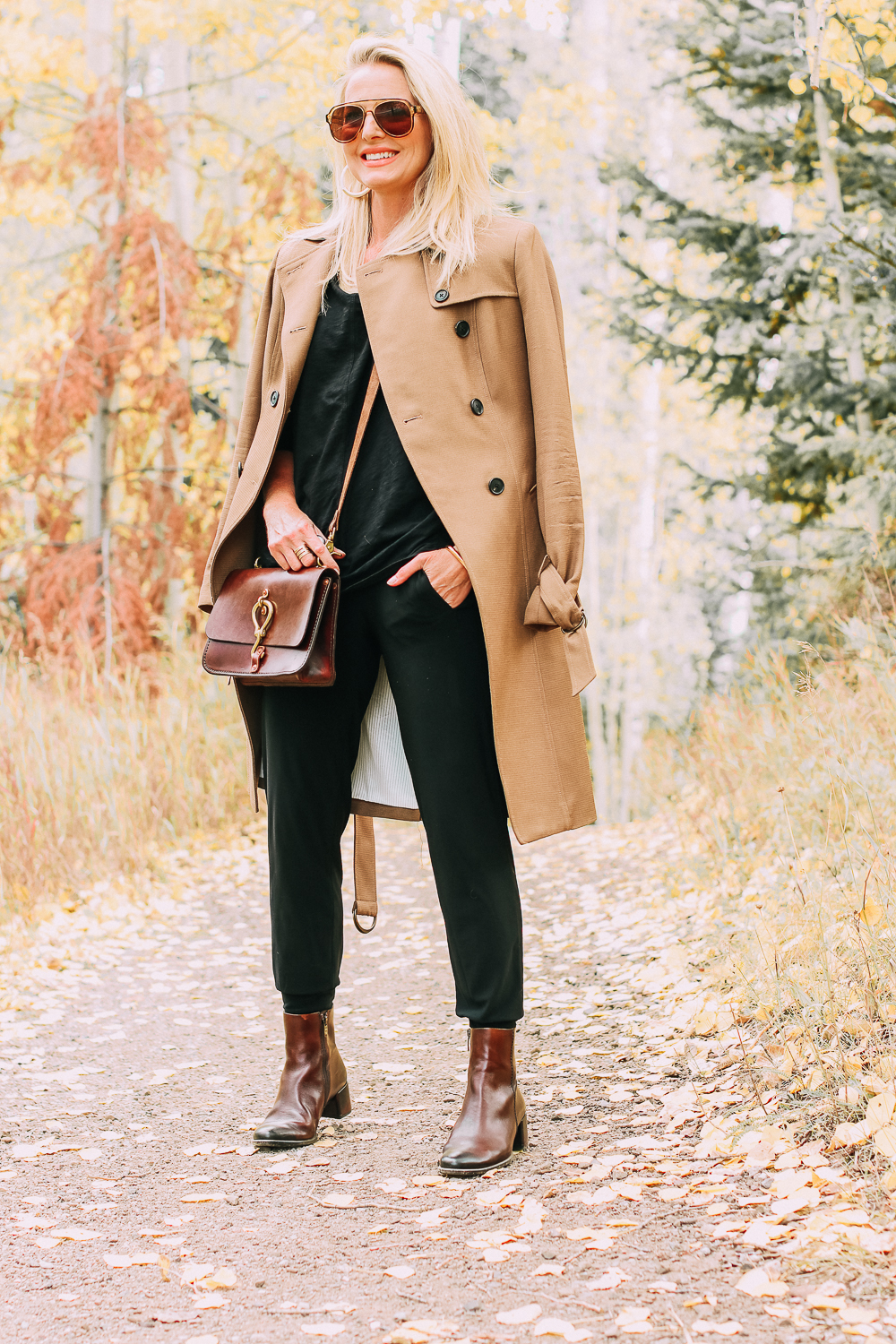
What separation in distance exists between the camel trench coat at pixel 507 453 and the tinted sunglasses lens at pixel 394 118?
8.9 inches

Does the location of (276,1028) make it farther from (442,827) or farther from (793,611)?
(793,611)

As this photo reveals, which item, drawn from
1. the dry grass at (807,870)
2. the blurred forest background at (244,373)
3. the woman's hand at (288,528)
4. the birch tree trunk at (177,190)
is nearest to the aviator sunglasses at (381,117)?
the blurred forest background at (244,373)

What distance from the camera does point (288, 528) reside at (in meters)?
2.24

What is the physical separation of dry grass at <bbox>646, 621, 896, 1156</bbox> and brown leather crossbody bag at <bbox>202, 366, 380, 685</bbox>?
1125mm

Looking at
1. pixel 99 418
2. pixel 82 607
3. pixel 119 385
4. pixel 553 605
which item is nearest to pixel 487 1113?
pixel 553 605

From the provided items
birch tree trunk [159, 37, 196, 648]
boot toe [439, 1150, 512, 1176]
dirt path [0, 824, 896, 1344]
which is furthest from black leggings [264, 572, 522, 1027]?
birch tree trunk [159, 37, 196, 648]

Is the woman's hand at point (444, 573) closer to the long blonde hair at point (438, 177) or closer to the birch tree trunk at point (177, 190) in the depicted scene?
the long blonde hair at point (438, 177)

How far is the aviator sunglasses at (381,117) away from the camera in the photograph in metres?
2.18

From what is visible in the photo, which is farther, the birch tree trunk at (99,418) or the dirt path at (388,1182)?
the birch tree trunk at (99,418)

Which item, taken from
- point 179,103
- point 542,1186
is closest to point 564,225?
point 179,103

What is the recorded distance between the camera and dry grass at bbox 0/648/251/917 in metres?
4.77

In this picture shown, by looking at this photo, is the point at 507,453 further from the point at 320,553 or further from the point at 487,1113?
the point at 487,1113

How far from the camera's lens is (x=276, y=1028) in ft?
11.0

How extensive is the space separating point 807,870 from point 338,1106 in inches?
60.6
